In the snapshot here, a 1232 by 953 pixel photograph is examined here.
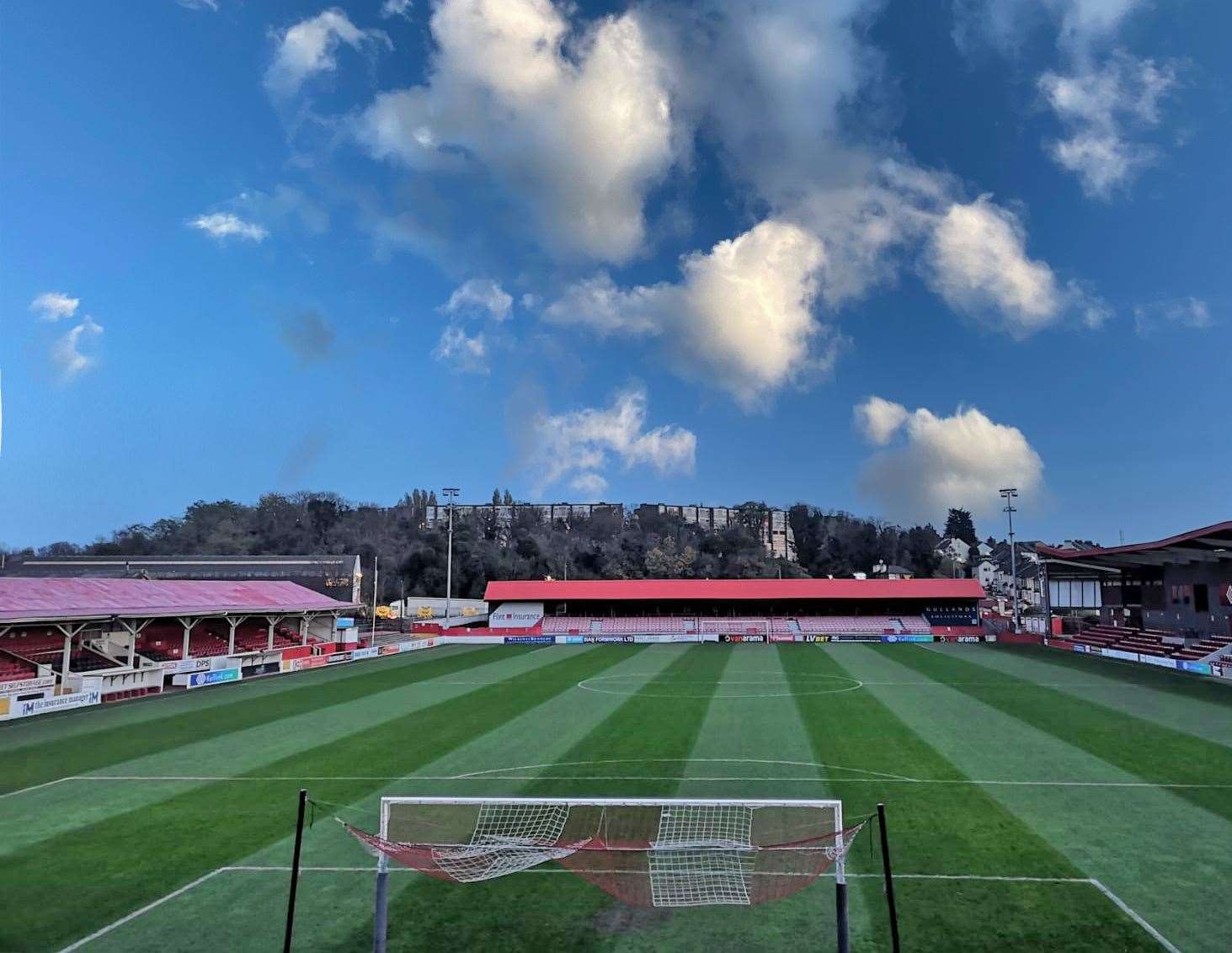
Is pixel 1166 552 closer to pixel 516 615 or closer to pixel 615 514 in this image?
pixel 516 615

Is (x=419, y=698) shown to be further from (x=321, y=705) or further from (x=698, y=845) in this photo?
(x=698, y=845)

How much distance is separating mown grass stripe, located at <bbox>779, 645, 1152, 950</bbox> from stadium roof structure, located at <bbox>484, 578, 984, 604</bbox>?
39.0 metres

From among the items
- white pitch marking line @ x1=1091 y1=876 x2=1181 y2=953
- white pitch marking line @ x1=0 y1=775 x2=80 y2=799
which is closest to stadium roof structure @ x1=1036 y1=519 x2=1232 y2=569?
white pitch marking line @ x1=1091 y1=876 x2=1181 y2=953

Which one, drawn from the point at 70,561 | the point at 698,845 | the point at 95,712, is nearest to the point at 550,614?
the point at 95,712

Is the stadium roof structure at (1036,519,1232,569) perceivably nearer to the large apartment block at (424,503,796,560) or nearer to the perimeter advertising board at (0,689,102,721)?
the perimeter advertising board at (0,689,102,721)

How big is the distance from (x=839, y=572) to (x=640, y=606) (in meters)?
55.9

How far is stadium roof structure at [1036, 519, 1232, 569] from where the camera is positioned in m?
31.7

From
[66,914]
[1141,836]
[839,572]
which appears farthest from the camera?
[839,572]

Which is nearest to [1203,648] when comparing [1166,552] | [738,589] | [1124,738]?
[1166,552]

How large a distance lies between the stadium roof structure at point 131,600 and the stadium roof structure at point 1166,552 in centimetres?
4245

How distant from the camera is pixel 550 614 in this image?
209ft

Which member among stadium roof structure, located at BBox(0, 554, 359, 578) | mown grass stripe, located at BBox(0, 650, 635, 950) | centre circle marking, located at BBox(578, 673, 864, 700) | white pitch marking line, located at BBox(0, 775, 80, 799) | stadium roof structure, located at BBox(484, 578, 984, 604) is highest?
stadium roof structure, located at BBox(0, 554, 359, 578)

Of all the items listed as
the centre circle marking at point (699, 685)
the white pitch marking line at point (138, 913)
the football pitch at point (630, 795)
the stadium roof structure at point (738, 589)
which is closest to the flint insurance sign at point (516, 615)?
the stadium roof structure at point (738, 589)

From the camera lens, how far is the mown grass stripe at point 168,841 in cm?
975
